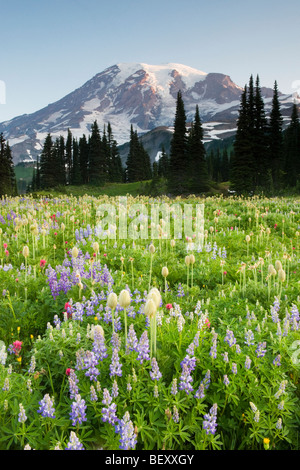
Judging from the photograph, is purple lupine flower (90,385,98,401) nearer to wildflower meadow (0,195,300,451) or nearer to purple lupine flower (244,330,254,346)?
wildflower meadow (0,195,300,451)

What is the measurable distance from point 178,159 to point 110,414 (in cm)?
4927

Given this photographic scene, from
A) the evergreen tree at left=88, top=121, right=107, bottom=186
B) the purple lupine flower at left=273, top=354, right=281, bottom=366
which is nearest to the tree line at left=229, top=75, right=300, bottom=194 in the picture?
the evergreen tree at left=88, top=121, right=107, bottom=186

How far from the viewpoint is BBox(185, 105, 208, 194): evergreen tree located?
47.9 m

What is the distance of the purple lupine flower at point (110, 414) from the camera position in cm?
212

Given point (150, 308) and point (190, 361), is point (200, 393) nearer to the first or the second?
point (190, 361)

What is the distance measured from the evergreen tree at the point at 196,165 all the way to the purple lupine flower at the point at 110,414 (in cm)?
4641

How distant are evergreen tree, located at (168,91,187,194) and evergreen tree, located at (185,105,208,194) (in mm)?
851

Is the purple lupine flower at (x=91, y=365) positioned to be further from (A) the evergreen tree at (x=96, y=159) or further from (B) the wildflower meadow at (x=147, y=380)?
(A) the evergreen tree at (x=96, y=159)

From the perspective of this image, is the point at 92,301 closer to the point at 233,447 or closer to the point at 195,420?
the point at 195,420

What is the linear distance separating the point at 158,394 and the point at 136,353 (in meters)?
0.39

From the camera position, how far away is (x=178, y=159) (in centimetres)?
4931

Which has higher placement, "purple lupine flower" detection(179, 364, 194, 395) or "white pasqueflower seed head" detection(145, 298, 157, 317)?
"white pasqueflower seed head" detection(145, 298, 157, 317)

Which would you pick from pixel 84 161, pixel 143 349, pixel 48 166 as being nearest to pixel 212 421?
pixel 143 349
